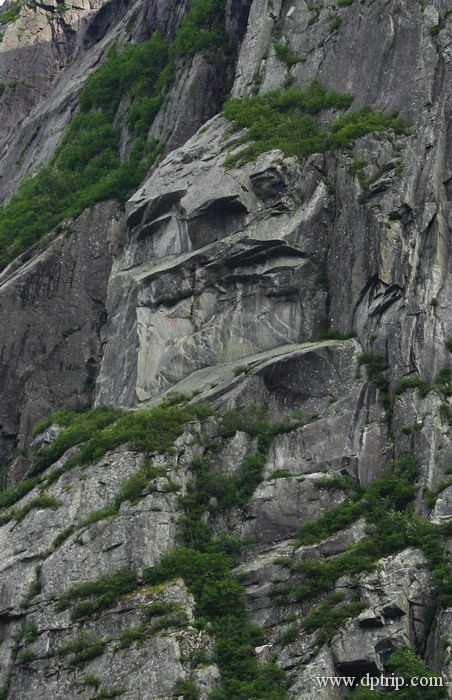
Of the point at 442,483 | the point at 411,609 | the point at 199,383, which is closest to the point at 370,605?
the point at 411,609

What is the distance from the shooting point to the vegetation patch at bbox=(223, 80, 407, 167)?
58.3m

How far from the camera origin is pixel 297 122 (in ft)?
200

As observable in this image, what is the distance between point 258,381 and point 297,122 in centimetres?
1475

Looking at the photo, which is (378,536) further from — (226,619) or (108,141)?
(108,141)

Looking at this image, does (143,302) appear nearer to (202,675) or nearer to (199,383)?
(199,383)

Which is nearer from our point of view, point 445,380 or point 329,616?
point 329,616

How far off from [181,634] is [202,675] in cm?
159

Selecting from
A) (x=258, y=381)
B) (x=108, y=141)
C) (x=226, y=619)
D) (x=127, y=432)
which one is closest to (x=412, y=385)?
(x=258, y=381)

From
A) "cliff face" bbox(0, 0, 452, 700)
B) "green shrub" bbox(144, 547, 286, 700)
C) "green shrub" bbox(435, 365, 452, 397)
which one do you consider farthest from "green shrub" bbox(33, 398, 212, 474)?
"green shrub" bbox(435, 365, 452, 397)

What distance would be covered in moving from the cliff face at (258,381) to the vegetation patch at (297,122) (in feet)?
1.31

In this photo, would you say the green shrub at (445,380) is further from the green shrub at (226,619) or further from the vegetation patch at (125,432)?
the green shrub at (226,619)

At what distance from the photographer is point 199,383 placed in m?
53.8

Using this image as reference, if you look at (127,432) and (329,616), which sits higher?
(127,432)

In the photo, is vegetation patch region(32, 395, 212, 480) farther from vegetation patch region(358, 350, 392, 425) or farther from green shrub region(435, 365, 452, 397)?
green shrub region(435, 365, 452, 397)
